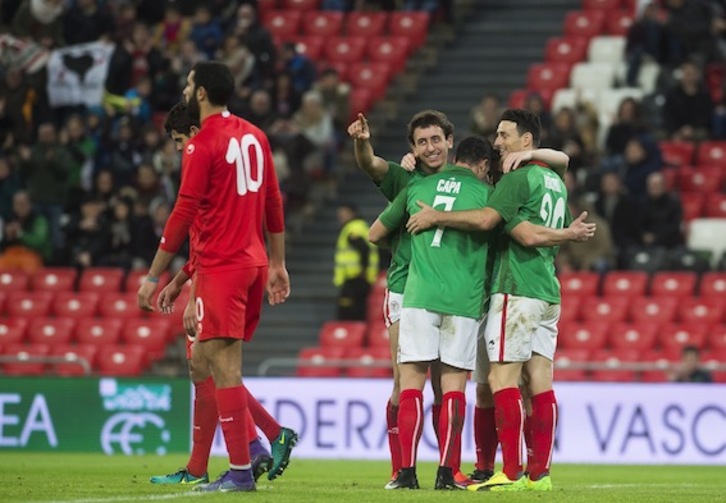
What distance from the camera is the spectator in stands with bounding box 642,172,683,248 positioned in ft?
66.7

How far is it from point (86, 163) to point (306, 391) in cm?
651

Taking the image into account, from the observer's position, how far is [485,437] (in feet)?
35.8

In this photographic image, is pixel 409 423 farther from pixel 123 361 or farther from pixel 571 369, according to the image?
pixel 123 361

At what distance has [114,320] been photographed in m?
21.5

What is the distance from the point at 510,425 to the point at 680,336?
31.1 ft

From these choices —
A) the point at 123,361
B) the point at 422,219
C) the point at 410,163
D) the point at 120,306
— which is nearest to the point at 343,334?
the point at 123,361

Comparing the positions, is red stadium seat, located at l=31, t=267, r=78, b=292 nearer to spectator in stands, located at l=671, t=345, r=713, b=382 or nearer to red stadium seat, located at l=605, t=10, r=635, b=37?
spectator in stands, located at l=671, t=345, r=713, b=382

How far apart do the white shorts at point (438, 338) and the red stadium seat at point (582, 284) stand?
10110 millimetres

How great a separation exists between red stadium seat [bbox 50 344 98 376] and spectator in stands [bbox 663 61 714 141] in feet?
26.6

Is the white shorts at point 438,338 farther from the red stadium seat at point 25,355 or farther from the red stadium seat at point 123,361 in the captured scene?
the red stadium seat at point 25,355

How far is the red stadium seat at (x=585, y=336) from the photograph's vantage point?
63.9ft

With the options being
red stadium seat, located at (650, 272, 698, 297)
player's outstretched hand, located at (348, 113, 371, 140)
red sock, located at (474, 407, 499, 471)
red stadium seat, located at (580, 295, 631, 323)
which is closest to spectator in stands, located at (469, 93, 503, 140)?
red stadium seat, located at (580, 295, 631, 323)

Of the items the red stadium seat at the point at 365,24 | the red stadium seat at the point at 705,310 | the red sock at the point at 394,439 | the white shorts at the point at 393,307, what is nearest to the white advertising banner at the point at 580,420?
the red stadium seat at the point at 705,310

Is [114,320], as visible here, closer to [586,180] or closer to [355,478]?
[586,180]
